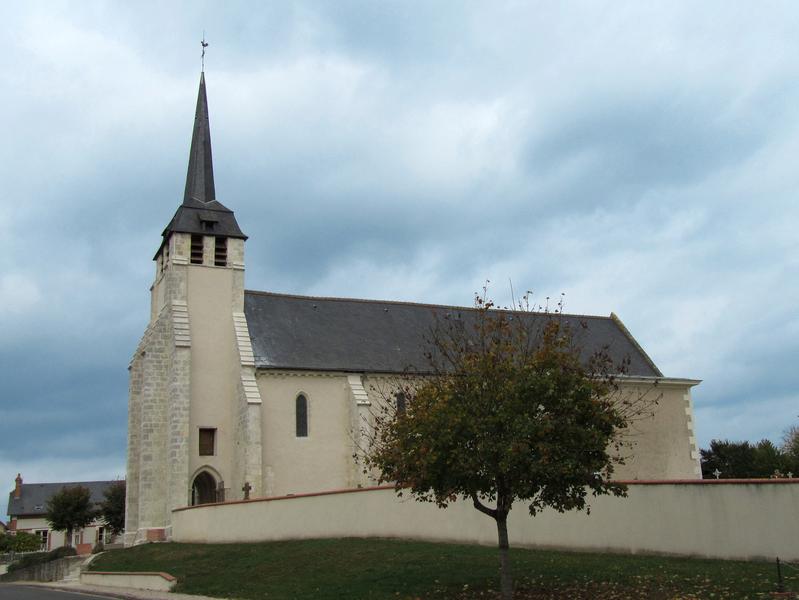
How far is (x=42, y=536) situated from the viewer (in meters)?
67.8

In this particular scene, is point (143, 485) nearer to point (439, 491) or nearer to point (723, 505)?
point (439, 491)

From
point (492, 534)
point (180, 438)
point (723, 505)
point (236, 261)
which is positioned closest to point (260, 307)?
point (236, 261)

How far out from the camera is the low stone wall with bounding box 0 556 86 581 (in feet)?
99.1

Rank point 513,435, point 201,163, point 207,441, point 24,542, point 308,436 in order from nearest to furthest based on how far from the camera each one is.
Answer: point 513,435
point 207,441
point 308,436
point 201,163
point 24,542

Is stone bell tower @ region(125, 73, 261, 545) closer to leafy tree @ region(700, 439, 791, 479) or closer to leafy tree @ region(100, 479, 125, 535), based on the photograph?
leafy tree @ region(100, 479, 125, 535)

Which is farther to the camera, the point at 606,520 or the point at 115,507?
the point at 115,507

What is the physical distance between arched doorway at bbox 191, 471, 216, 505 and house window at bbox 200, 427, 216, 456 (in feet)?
2.74

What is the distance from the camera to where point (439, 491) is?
1389 centimetres

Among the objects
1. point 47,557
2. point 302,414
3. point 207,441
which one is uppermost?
point 302,414

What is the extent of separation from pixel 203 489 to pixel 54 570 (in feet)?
21.7

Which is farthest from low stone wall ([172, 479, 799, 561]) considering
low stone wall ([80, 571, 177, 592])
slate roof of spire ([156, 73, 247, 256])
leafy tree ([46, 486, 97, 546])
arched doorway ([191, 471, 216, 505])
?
leafy tree ([46, 486, 97, 546])

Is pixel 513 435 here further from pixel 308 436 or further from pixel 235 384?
pixel 235 384

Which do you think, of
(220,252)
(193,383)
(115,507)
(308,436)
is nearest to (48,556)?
(115,507)

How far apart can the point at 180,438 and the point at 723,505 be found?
21826mm
